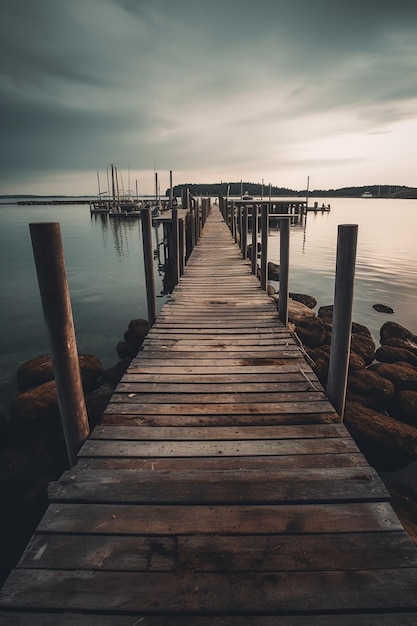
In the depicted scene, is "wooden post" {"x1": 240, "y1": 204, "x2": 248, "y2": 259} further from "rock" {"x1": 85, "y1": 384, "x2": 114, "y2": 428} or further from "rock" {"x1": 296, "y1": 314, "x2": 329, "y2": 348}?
"rock" {"x1": 85, "y1": 384, "x2": 114, "y2": 428}

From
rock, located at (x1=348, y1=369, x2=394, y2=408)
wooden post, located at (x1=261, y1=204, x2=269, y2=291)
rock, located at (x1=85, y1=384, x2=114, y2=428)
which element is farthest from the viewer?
wooden post, located at (x1=261, y1=204, x2=269, y2=291)

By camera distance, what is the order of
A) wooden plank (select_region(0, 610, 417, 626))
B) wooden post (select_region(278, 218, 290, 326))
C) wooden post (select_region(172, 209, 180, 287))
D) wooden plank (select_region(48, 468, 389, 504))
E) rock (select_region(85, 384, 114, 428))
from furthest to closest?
wooden post (select_region(172, 209, 180, 287)) → rock (select_region(85, 384, 114, 428)) → wooden post (select_region(278, 218, 290, 326)) → wooden plank (select_region(48, 468, 389, 504)) → wooden plank (select_region(0, 610, 417, 626))

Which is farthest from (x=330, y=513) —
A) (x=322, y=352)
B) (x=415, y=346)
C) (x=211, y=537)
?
(x=415, y=346)

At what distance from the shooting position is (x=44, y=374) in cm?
712

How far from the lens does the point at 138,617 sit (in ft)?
4.92

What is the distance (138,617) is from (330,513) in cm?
116

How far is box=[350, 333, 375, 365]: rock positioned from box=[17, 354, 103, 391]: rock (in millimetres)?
6062

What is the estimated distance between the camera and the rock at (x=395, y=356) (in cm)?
811

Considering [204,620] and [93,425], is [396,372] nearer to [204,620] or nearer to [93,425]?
[93,425]

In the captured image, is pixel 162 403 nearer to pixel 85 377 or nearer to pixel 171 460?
pixel 171 460

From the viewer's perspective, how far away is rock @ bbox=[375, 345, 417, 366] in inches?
→ 319

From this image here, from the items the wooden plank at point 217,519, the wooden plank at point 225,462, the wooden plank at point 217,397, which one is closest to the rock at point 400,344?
the wooden plank at point 217,397

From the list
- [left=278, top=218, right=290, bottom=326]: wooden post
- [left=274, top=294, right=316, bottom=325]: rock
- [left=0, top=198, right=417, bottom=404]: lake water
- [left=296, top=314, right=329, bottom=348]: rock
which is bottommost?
[left=0, top=198, right=417, bottom=404]: lake water

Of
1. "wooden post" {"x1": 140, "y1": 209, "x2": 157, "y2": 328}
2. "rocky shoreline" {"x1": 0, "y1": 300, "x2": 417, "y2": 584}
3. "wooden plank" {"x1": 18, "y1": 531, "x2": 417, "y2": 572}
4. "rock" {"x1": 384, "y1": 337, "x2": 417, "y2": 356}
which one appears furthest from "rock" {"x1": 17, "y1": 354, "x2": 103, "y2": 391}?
"rock" {"x1": 384, "y1": 337, "x2": 417, "y2": 356}
